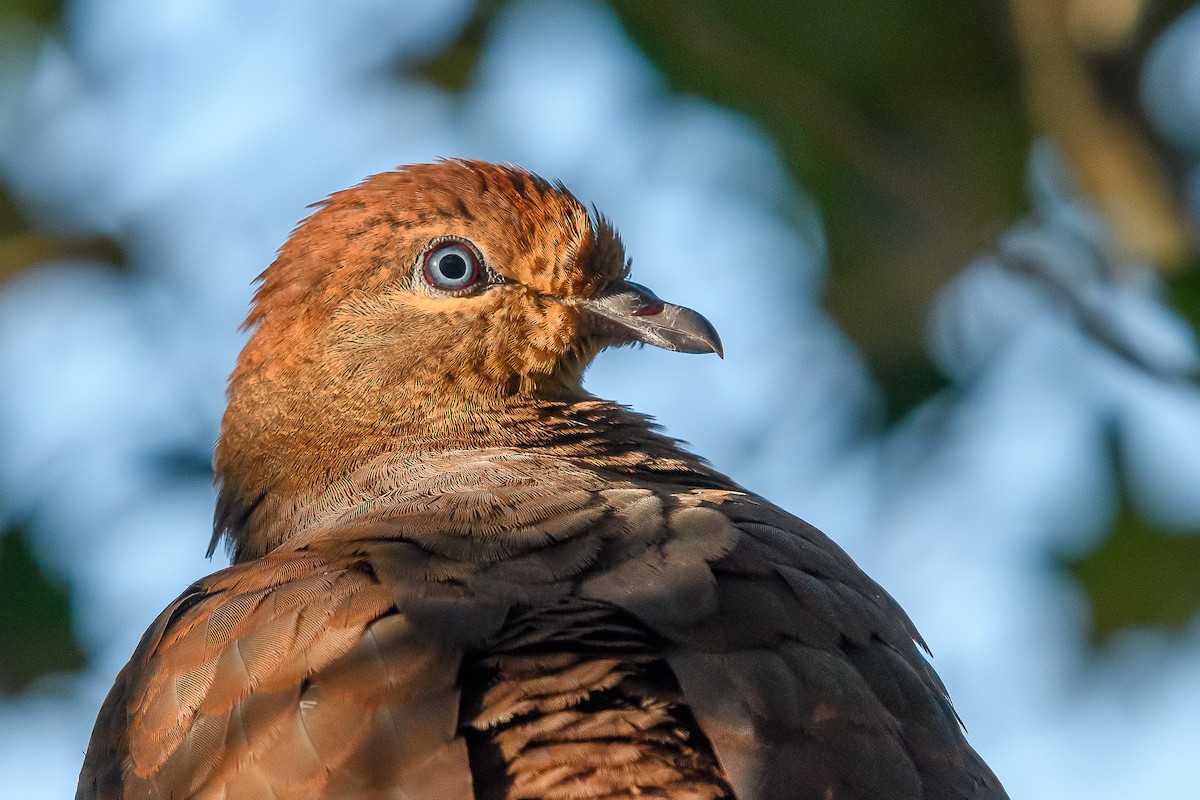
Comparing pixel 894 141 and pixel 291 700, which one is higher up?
pixel 894 141

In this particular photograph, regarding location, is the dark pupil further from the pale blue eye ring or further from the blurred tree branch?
the blurred tree branch

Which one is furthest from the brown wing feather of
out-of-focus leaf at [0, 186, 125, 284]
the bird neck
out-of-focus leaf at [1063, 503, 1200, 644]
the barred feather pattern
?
out-of-focus leaf at [1063, 503, 1200, 644]

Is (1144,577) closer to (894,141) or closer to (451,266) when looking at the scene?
(894,141)

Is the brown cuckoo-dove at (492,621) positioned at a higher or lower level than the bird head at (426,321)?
lower

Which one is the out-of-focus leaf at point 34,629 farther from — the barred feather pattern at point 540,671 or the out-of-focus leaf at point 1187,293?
the out-of-focus leaf at point 1187,293

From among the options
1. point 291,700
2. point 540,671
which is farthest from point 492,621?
point 291,700

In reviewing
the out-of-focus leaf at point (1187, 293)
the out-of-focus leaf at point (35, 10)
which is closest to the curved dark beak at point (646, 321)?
the out-of-focus leaf at point (1187, 293)
